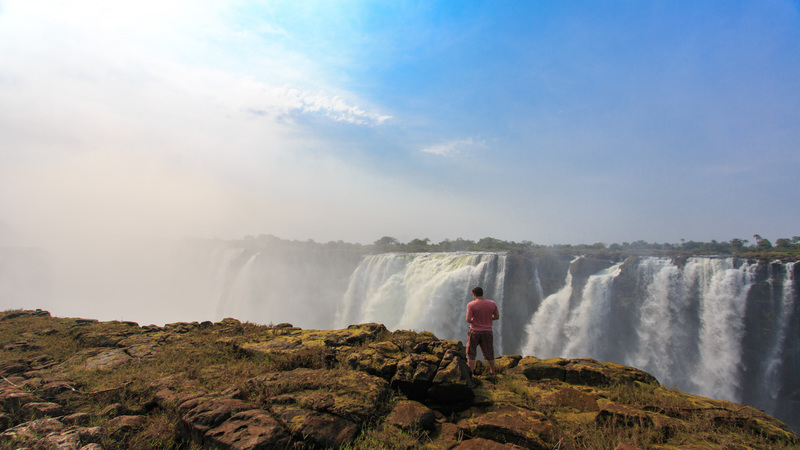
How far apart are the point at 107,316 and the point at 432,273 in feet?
150

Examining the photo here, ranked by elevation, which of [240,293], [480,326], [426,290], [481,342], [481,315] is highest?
[481,315]

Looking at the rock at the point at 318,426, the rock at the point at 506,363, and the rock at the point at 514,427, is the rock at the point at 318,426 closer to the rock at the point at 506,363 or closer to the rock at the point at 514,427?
the rock at the point at 514,427

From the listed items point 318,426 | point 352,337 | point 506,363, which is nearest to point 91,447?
point 318,426

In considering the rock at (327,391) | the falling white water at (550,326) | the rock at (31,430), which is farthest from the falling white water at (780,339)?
the rock at (31,430)

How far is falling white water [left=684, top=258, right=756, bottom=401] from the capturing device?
15086mm

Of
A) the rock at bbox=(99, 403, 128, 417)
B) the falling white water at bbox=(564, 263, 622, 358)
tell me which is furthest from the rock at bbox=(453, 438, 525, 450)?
the falling white water at bbox=(564, 263, 622, 358)

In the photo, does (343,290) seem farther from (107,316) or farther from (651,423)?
(107,316)

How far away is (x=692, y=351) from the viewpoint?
16250mm

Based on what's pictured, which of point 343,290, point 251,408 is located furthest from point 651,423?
point 343,290

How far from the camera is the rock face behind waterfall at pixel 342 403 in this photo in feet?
10.6

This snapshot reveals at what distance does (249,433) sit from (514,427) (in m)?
2.87

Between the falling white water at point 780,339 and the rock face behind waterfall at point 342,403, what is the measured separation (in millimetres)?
16156

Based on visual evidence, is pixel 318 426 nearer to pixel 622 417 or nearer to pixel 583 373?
pixel 622 417

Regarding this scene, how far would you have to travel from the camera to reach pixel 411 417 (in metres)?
3.67
